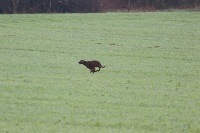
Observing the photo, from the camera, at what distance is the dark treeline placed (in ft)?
156

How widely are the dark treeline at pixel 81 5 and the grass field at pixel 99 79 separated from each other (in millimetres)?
9544

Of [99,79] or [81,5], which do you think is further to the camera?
[81,5]

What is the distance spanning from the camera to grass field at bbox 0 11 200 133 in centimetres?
1210

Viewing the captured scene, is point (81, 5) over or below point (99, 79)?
over

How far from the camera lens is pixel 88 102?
14.2 metres

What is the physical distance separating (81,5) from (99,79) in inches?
1281

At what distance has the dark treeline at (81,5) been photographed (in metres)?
47.7

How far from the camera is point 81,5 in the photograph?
50062 millimetres

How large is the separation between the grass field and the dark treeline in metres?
9.54

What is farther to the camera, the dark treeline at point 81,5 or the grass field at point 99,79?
the dark treeline at point 81,5

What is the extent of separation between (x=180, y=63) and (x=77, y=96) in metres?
9.54

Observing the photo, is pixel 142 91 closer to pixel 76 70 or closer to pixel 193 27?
pixel 76 70

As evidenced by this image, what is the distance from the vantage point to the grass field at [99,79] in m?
12.1

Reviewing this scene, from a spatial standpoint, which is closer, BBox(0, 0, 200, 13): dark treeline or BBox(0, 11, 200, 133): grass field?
BBox(0, 11, 200, 133): grass field
